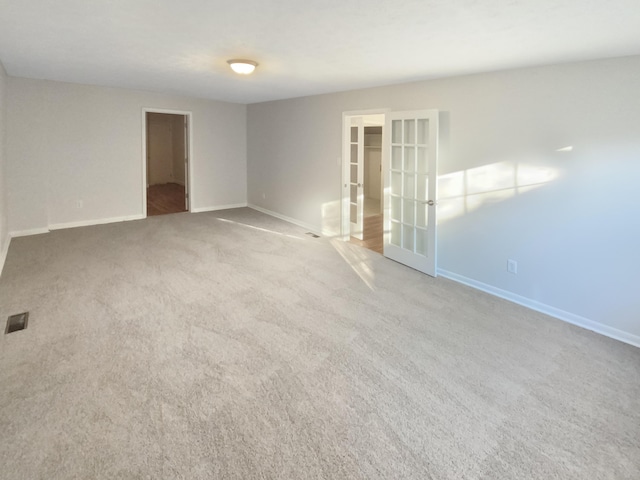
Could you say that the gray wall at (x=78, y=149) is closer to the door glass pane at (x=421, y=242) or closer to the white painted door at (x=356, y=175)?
the white painted door at (x=356, y=175)

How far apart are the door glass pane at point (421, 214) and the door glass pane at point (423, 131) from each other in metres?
0.78

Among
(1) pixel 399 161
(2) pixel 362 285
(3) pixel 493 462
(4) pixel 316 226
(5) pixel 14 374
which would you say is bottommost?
(3) pixel 493 462

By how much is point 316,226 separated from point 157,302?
3519 mm

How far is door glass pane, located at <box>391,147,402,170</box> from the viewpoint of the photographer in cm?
490

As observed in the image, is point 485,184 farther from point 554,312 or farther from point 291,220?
point 291,220

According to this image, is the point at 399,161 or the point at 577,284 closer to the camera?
the point at 577,284

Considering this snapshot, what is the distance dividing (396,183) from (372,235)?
1631 mm

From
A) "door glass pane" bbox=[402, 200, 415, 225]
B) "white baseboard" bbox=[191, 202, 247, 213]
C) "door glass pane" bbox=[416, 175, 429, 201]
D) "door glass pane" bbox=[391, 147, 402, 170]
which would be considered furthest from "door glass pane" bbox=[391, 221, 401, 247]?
"white baseboard" bbox=[191, 202, 247, 213]

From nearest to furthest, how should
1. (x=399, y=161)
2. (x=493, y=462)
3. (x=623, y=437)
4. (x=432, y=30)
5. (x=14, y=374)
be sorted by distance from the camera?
(x=493, y=462) < (x=623, y=437) < (x=14, y=374) < (x=432, y=30) < (x=399, y=161)

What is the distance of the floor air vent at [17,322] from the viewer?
3037 mm

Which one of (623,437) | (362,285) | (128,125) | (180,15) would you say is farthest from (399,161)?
(128,125)

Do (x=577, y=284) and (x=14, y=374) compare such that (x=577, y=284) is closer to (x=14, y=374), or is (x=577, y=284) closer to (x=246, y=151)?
(x=14, y=374)

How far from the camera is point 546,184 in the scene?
11.5 ft

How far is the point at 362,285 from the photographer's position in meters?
4.20
